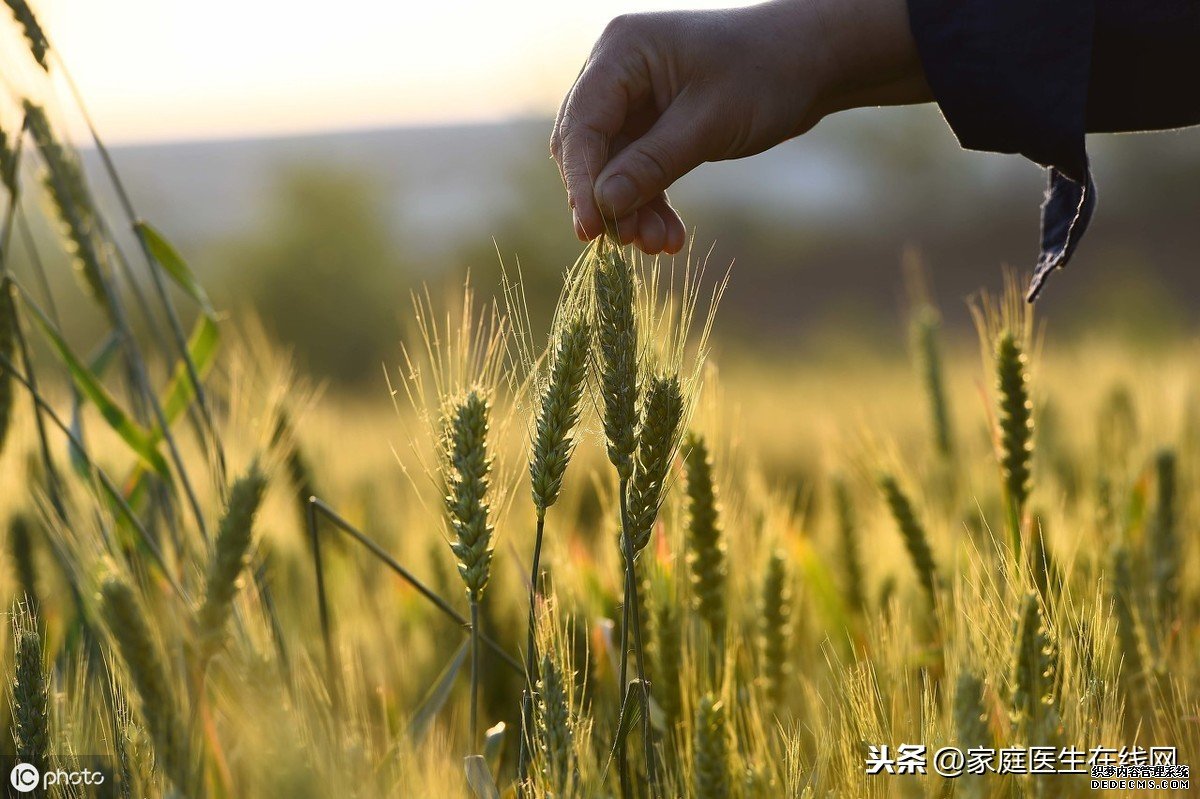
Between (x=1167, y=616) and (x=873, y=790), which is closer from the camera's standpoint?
(x=873, y=790)

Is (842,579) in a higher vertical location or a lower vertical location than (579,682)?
higher

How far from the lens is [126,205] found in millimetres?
1219

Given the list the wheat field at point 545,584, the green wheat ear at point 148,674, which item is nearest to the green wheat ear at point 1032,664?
the wheat field at point 545,584

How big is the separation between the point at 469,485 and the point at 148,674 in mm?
326

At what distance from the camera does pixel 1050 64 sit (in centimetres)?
121

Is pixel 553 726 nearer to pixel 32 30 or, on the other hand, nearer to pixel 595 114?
pixel 595 114

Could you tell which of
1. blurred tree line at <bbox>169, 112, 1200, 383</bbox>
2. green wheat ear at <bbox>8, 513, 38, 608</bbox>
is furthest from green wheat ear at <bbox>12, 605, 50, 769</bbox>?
blurred tree line at <bbox>169, 112, 1200, 383</bbox>

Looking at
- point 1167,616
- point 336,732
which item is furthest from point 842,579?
point 336,732

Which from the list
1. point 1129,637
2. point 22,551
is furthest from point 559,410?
point 22,551

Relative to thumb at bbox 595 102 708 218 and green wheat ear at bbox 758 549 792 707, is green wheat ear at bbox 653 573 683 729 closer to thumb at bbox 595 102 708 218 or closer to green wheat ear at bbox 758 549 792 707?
green wheat ear at bbox 758 549 792 707

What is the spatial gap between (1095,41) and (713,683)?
100 centimetres

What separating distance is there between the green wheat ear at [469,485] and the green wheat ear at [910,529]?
2.75ft

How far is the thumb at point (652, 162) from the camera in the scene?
104 centimetres

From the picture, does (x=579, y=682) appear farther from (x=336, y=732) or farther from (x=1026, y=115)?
(x=1026, y=115)
